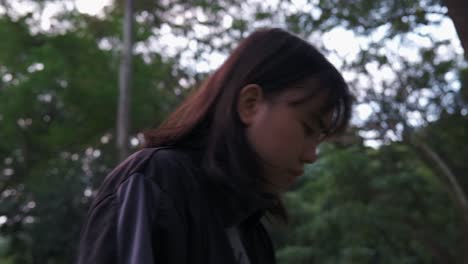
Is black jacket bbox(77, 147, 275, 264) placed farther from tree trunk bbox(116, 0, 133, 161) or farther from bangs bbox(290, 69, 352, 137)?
tree trunk bbox(116, 0, 133, 161)

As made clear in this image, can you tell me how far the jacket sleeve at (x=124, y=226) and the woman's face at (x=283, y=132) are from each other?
27 cm

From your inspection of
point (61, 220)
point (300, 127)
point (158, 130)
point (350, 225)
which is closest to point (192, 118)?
point (158, 130)

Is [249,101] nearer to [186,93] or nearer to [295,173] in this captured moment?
[295,173]

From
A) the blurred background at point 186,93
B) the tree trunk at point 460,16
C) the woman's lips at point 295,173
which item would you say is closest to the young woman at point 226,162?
the woman's lips at point 295,173

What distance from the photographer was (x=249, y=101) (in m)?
1.46

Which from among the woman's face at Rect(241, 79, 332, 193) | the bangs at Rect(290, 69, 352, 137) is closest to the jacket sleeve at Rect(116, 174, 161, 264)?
the woman's face at Rect(241, 79, 332, 193)

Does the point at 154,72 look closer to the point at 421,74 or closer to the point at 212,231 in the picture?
the point at 421,74

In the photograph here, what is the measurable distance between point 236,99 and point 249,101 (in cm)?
3

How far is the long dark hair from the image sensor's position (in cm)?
142

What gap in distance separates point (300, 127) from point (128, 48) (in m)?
10.6

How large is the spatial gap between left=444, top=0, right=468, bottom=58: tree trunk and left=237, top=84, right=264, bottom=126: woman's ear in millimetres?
899

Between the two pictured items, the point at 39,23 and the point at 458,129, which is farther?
the point at 39,23

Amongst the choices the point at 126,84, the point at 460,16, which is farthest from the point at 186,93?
the point at 460,16

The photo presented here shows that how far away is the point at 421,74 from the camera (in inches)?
395
